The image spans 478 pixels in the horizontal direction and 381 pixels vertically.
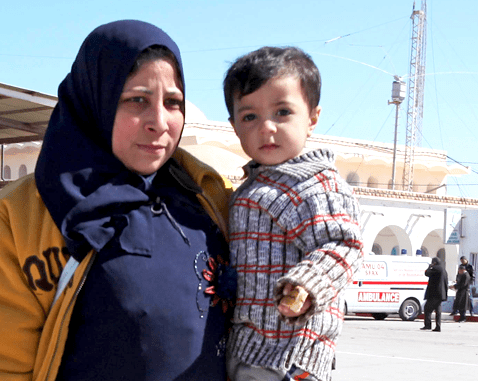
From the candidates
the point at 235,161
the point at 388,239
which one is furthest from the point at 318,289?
the point at 388,239

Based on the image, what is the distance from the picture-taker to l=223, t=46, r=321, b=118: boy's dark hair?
2.36m

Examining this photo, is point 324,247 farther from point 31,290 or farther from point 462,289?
point 462,289

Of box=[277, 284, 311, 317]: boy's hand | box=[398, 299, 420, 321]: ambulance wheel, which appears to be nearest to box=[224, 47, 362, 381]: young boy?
box=[277, 284, 311, 317]: boy's hand

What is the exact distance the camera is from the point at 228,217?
2.36 meters

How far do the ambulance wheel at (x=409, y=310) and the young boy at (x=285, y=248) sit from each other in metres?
17.4

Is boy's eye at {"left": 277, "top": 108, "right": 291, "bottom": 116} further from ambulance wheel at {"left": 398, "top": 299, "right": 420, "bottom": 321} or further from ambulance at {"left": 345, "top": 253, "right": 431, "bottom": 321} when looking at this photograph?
ambulance wheel at {"left": 398, "top": 299, "right": 420, "bottom": 321}

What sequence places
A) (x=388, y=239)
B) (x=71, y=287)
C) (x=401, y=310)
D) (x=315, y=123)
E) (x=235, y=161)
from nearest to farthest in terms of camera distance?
1. (x=71, y=287)
2. (x=315, y=123)
3. (x=401, y=310)
4. (x=235, y=161)
5. (x=388, y=239)

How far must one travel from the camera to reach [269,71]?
Answer: 2.35 m

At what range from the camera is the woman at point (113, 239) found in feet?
6.46

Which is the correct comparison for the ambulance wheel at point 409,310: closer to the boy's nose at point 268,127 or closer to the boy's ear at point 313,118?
the boy's ear at point 313,118

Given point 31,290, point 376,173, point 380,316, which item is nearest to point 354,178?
point 376,173

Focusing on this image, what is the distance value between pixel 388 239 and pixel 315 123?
35.7 metres

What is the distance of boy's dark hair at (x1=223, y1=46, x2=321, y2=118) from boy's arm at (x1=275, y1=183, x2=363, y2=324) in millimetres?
406

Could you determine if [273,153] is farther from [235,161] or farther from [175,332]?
[235,161]
